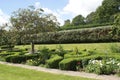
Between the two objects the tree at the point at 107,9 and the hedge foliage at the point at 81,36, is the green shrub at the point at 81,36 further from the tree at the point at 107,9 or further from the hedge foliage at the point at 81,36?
the tree at the point at 107,9

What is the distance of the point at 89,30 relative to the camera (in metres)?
28.3

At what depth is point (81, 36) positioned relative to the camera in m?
29.0

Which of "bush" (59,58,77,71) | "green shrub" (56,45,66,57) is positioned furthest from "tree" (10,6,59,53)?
"bush" (59,58,77,71)

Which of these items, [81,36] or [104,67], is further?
[81,36]

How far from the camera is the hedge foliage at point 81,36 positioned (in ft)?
87.3

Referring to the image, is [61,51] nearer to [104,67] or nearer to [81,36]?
[104,67]

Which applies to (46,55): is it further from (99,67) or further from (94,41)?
(94,41)

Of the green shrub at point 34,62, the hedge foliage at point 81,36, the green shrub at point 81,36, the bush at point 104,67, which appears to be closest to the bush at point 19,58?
the green shrub at point 34,62

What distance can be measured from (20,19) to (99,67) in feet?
30.1

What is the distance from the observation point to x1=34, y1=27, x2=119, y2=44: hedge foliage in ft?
87.3

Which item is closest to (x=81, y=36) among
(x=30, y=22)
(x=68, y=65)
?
(x=30, y=22)

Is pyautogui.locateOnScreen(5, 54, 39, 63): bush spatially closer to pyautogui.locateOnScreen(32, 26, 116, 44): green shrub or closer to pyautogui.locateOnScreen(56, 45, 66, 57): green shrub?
pyautogui.locateOnScreen(56, 45, 66, 57): green shrub

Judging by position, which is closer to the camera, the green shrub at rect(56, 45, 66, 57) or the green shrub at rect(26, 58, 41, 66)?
the green shrub at rect(26, 58, 41, 66)

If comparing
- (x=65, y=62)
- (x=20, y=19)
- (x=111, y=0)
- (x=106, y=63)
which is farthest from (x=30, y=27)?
(x=111, y=0)
